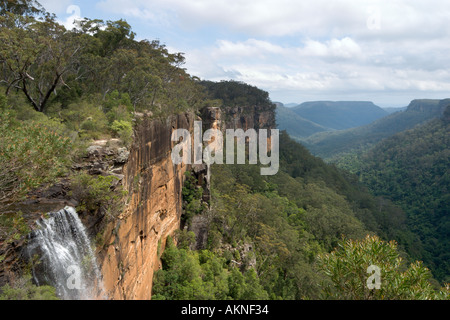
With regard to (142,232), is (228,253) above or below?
below

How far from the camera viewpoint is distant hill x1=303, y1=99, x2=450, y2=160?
135 meters

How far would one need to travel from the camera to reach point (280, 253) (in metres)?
21.8

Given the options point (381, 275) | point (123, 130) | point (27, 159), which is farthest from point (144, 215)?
point (381, 275)

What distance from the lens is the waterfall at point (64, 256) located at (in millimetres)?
6316

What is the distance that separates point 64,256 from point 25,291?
1335 millimetres

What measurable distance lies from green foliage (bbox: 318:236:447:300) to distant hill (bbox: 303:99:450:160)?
12733 centimetres

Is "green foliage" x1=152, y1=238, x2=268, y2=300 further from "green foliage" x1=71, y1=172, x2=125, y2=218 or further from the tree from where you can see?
the tree

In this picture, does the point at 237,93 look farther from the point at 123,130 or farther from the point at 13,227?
the point at 13,227

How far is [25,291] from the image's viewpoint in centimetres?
551

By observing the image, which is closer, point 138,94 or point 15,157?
point 15,157

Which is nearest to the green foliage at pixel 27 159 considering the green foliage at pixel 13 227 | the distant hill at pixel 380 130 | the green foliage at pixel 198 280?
the green foliage at pixel 13 227
